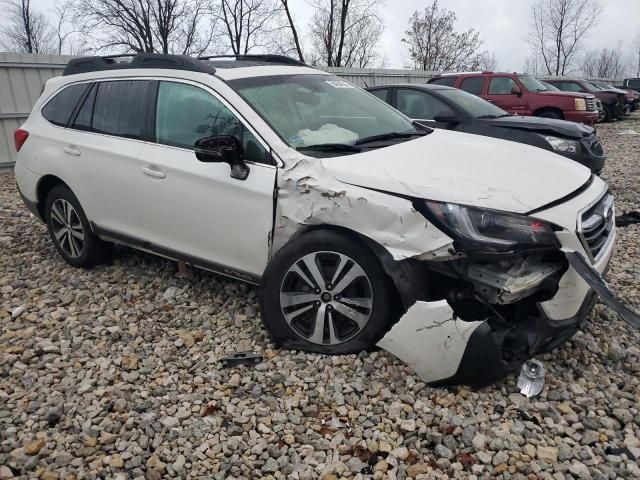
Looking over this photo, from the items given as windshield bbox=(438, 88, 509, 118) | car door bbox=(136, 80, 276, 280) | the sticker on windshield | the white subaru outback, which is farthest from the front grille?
windshield bbox=(438, 88, 509, 118)

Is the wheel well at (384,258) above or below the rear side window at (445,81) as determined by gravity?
below

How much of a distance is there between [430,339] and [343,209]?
0.81 m

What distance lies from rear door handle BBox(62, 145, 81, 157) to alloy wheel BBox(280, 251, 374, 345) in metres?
2.30

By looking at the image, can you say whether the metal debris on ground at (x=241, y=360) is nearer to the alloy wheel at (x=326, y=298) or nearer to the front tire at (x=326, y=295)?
the front tire at (x=326, y=295)

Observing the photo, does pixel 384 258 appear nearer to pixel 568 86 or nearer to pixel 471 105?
pixel 471 105

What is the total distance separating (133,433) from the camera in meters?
2.56

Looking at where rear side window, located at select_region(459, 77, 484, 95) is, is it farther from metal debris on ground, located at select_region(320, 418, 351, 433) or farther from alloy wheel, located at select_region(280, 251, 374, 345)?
metal debris on ground, located at select_region(320, 418, 351, 433)

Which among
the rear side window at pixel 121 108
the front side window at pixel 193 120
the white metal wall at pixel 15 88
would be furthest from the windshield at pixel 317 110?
the white metal wall at pixel 15 88

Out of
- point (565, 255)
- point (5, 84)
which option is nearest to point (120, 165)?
point (565, 255)

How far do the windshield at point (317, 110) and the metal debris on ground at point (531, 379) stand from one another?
1644mm

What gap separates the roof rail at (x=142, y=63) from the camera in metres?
3.62

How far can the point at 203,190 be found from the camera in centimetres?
336

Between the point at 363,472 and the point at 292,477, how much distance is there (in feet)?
1.02

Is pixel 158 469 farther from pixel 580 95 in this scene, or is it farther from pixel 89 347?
pixel 580 95
